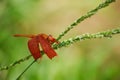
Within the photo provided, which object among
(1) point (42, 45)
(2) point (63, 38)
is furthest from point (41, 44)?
(2) point (63, 38)

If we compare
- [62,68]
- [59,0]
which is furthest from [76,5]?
[62,68]

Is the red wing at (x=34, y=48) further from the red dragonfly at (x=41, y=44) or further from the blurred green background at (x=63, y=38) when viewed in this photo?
the blurred green background at (x=63, y=38)

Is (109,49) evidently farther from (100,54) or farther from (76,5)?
(76,5)

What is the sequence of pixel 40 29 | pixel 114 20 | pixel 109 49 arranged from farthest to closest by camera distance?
1. pixel 114 20
2. pixel 40 29
3. pixel 109 49

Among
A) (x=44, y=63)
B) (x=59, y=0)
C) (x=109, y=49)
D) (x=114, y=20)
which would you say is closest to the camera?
(x=44, y=63)

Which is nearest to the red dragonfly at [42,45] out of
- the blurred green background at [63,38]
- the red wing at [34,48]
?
the red wing at [34,48]

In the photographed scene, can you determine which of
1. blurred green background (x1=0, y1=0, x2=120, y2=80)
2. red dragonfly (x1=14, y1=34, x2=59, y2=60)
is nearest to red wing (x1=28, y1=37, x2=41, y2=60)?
red dragonfly (x1=14, y1=34, x2=59, y2=60)
